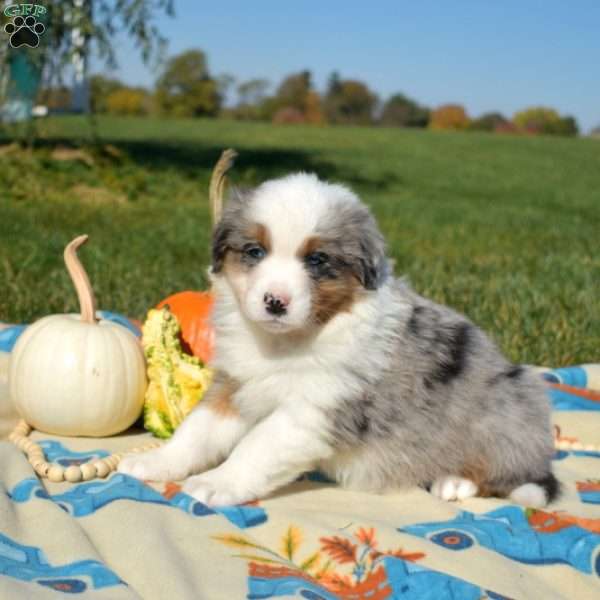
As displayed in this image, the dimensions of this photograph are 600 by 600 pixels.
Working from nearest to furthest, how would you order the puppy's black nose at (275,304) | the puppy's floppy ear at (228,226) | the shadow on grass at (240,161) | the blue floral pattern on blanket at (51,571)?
the blue floral pattern on blanket at (51,571) < the puppy's black nose at (275,304) < the puppy's floppy ear at (228,226) < the shadow on grass at (240,161)

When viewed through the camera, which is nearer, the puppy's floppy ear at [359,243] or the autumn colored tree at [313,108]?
the puppy's floppy ear at [359,243]

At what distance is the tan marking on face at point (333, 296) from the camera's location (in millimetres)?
2982

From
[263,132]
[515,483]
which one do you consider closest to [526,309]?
[515,483]

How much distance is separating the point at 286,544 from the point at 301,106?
60.4m

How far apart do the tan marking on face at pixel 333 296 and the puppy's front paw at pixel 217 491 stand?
63cm

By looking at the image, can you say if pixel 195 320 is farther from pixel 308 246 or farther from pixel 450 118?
pixel 450 118

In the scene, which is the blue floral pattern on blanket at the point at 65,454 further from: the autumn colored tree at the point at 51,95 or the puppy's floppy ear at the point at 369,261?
the autumn colored tree at the point at 51,95

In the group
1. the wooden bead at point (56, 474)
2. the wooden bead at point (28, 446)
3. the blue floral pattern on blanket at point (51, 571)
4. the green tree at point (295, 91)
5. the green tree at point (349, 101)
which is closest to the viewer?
the blue floral pattern on blanket at point (51, 571)

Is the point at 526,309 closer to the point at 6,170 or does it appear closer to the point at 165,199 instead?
the point at 165,199

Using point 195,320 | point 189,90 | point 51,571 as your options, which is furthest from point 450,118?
point 51,571

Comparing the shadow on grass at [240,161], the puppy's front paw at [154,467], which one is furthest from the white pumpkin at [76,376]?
the shadow on grass at [240,161]

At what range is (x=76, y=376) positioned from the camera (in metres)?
3.67

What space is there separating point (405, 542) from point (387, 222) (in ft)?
27.2

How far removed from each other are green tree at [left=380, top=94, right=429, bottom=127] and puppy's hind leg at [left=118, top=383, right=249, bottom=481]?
5993 cm
